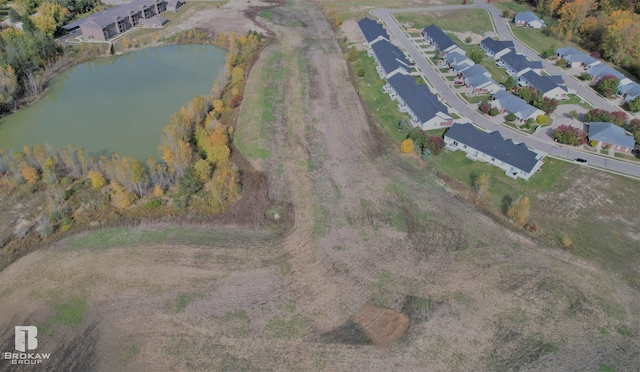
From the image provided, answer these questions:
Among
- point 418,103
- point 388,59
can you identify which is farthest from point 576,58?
point 418,103

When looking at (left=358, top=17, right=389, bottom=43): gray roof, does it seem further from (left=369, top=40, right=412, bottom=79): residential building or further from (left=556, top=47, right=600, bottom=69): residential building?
(left=556, top=47, right=600, bottom=69): residential building

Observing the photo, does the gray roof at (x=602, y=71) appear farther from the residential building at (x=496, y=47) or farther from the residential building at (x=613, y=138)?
the residential building at (x=613, y=138)

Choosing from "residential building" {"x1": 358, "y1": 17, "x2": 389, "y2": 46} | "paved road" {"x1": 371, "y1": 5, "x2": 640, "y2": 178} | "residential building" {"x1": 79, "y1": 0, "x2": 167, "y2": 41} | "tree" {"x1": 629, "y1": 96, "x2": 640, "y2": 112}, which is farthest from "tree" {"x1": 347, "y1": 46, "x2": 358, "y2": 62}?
"residential building" {"x1": 79, "y1": 0, "x2": 167, "y2": 41}

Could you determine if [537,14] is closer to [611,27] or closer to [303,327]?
[611,27]

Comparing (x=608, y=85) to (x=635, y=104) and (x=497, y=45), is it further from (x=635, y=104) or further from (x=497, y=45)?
(x=497, y=45)

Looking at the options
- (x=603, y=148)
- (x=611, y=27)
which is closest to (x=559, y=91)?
(x=603, y=148)

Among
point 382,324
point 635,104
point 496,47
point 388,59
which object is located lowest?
point 382,324

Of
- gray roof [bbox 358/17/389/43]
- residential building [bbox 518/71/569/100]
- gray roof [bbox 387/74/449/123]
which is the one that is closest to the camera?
gray roof [bbox 387/74/449/123]
